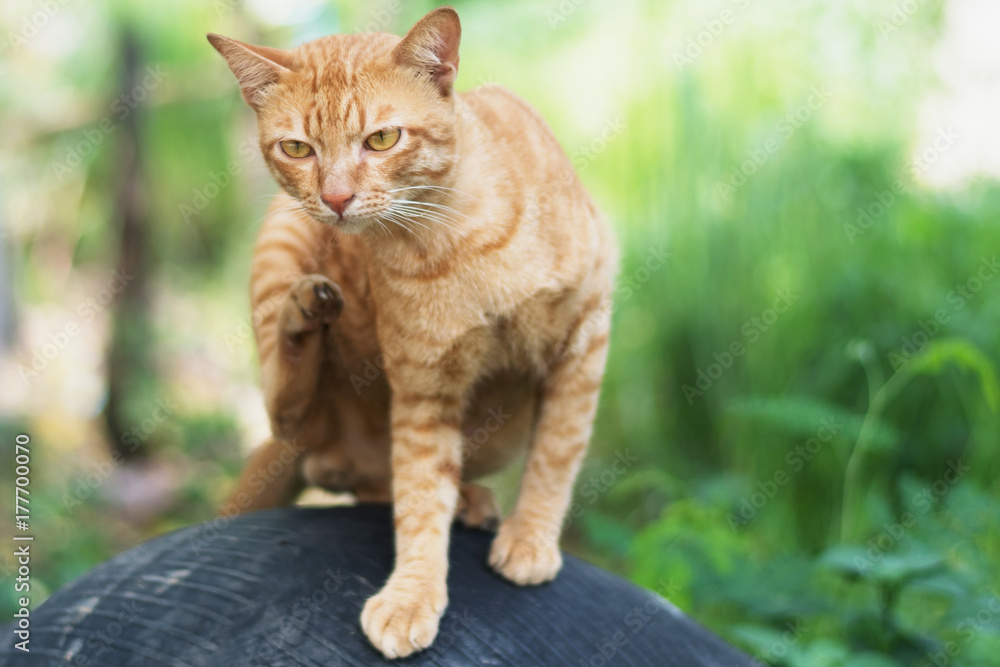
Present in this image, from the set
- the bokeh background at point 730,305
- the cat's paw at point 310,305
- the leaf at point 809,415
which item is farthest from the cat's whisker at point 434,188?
the leaf at point 809,415

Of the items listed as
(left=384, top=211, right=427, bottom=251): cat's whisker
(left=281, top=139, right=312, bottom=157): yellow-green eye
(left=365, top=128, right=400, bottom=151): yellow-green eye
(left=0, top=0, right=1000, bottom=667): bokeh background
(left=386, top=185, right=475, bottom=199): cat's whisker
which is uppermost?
(left=365, top=128, right=400, bottom=151): yellow-green eye

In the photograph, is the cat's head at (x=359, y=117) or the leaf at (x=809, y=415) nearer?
the cat's head at (x=359, y=117)

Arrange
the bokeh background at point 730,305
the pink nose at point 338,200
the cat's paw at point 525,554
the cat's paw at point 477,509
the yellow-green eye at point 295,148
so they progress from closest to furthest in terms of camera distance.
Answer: the pink nose at point 338,200 → the yellow-green eye at point 295,148 → the cat's paw at point 525,554 → the cat's paw at point 477,509 → the bokeh background at point 730,305

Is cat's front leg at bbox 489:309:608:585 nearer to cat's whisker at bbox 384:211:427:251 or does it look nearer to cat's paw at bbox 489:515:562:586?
cat's paw at bbox 489:515:562:586

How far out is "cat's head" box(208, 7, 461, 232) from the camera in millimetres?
1513

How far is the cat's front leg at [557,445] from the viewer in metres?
1.78

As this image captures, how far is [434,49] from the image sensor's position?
1.57m

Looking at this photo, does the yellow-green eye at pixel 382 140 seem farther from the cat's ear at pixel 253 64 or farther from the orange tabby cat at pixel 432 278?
the cat's ear at pixel 253 64

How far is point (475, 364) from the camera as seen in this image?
1737 millimetres

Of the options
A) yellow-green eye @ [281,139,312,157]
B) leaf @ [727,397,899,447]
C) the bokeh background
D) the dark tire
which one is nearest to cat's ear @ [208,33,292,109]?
yellow-green eye @ [281,139,312,157]

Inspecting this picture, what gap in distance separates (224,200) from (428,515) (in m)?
6.39

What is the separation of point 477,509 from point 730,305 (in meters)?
2.07

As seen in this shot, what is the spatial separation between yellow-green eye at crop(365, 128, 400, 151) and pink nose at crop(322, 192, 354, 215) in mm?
Answer: 117

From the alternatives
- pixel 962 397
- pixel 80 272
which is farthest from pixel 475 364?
pixel 80 272
